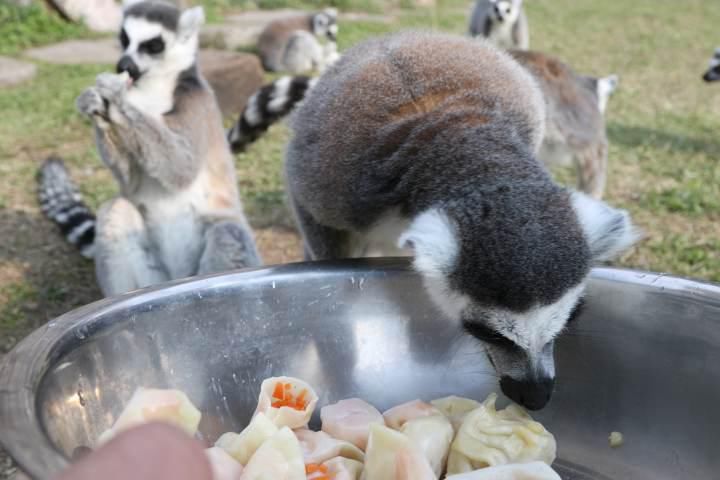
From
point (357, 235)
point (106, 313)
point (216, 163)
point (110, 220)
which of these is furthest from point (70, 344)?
point (216, 163)

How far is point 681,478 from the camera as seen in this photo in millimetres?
2293

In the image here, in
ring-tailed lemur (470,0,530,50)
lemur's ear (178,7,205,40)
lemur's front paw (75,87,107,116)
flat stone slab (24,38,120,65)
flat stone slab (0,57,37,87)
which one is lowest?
flat stone slab (24,38,120,65)

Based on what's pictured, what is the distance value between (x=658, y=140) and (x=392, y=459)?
6.41 metres

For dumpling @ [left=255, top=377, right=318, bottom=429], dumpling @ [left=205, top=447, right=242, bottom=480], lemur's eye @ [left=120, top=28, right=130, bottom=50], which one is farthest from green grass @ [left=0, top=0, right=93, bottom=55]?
dumpling @ [left=205, top=447, right=242, bottom=480]

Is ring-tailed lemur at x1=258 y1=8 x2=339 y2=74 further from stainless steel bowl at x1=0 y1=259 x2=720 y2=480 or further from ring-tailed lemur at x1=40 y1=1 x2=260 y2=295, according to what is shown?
stainless steel bowl at x1=0 y1=259 x2=720 y2=480

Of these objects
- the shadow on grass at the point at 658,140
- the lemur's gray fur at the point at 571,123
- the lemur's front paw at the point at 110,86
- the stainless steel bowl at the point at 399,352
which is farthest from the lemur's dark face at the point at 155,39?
the shadow on grass at the point at 658,140

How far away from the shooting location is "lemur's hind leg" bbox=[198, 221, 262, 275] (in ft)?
12.9

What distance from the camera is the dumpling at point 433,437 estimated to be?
2.07 metres

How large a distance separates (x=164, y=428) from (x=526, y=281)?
1.42 meters

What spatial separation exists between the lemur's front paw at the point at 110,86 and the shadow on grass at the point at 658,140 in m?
5.06

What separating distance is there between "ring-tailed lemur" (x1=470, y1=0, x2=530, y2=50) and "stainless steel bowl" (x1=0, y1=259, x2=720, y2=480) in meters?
6.60

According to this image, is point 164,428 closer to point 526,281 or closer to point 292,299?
point 526,281

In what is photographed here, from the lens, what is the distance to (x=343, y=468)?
77.7 inches

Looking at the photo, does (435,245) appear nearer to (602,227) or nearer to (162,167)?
(602,227)
